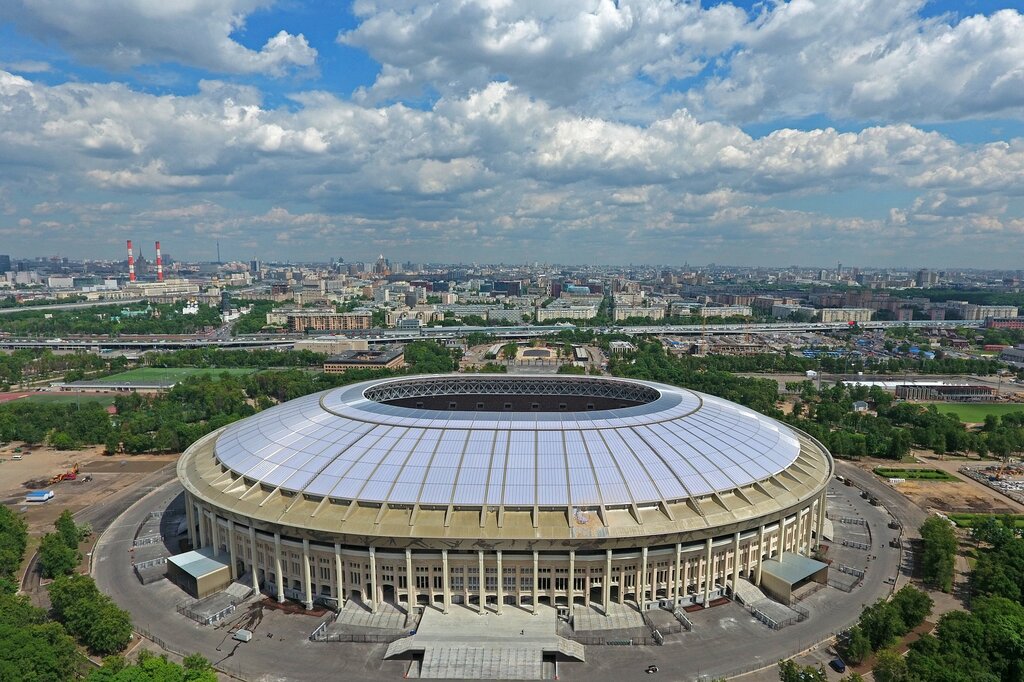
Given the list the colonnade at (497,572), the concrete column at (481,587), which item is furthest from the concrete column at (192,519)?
the concrete column at (481,587)

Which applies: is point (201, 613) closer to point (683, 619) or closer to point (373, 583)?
point (373, 583)

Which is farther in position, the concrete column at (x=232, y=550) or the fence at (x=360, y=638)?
the concrete column at (x=232, y=550)

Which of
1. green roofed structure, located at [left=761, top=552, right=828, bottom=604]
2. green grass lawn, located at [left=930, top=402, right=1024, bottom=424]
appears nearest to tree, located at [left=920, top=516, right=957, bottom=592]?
green roofed structure, located at [left=761, top=552, right=828, bottom=604]

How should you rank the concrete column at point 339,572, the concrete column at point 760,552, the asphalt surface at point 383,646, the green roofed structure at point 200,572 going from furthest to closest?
the concrete column at point 760,552 < the green roofed structure at point 200,572 < the concrete column at point 339,572 < the asphalt surface at point 383,646

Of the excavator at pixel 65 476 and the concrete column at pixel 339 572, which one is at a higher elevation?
the concrete column at pixel 339 572

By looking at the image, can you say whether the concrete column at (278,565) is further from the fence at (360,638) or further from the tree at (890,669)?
the tree at (890,669)

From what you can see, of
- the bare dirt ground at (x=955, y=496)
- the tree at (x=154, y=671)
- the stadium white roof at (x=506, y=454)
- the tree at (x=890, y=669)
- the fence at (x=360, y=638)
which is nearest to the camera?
the tree at (x=154, y=671)

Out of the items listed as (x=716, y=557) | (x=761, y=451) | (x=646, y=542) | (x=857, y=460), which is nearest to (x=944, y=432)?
(x=857, y=460)

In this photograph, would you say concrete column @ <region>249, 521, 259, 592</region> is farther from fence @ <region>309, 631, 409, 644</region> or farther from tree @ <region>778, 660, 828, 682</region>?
tree @ <region>778, 660, 828, 682</region>
